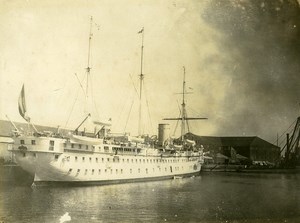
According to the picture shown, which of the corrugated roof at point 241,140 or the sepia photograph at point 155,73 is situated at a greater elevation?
the sepia photograph at point 155,73

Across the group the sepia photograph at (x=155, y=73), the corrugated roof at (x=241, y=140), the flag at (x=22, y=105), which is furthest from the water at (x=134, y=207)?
the flag at (x=22, y=105)

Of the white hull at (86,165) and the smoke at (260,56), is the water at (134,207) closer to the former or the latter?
the white hull at (86,165)

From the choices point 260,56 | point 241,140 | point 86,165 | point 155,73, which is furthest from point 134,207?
point 241,140

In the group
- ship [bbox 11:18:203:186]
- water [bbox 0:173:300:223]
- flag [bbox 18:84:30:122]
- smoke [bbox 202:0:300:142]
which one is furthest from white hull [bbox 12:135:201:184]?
smoke [bbox 202:0:300:142]

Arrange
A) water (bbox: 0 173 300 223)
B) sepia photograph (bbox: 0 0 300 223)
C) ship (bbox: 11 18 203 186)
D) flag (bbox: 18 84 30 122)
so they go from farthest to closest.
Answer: ship (bbox: 11 18 203 186) → flag (bbox: 18 84 30 122) → sepia photograph (bbox: 0 0 300 223) → water (bbox: 0 173 300 223)

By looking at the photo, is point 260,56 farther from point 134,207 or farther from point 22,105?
point 22,105

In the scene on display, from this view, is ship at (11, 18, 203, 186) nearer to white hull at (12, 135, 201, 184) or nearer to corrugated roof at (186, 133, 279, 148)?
white hull at (12, 135, 201, 184)
